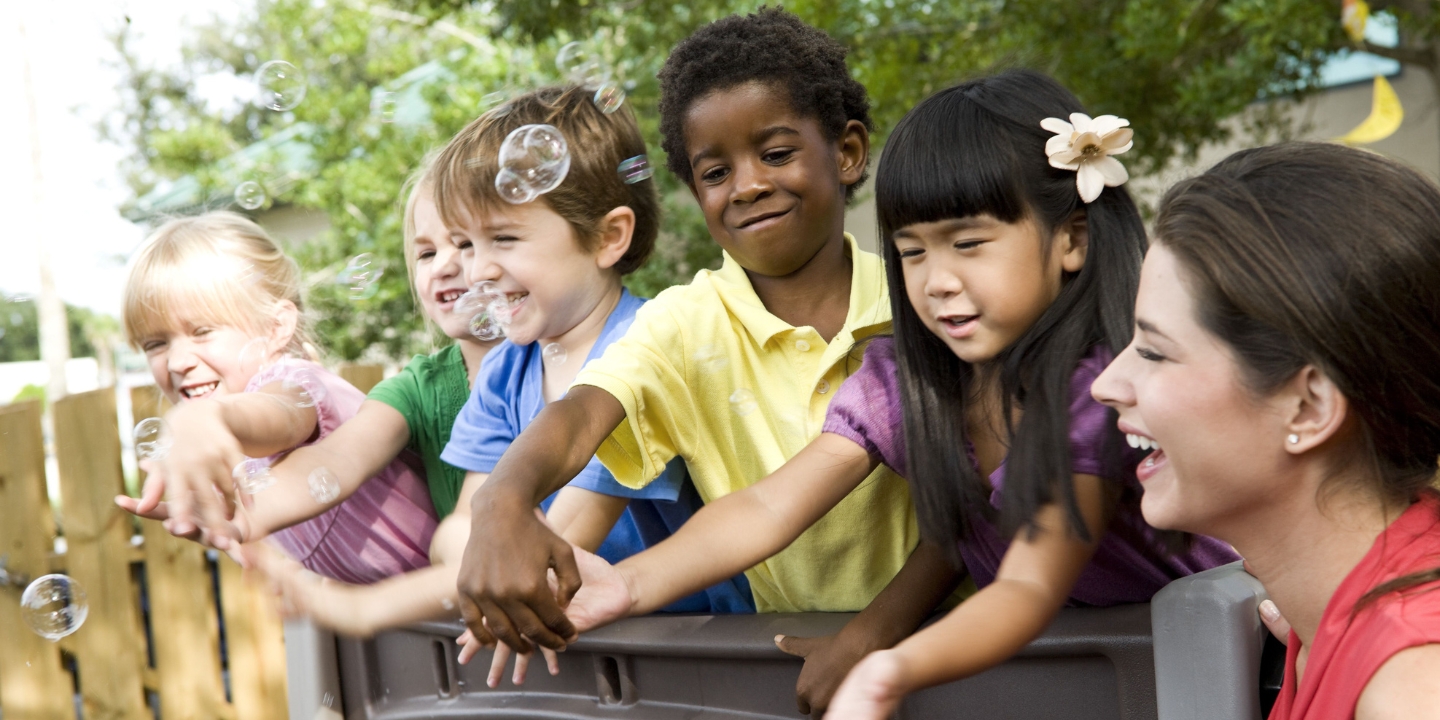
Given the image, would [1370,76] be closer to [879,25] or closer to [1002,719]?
[879,25]

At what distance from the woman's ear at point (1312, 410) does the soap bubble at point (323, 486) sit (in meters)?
1.66

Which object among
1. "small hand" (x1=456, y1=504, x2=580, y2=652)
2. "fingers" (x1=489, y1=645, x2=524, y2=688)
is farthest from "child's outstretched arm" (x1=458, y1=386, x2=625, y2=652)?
"fingers" (x1=489, y1=645, x2=524, y2=688)

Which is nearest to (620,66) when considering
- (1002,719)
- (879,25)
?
(879,25)

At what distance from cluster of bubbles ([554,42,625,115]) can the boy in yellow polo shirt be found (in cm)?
18

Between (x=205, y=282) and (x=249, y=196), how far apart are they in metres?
0.22

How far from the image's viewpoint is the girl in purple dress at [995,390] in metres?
1.49

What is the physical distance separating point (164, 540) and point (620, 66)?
3702 mm

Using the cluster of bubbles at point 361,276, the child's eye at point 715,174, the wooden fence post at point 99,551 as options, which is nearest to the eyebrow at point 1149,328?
the child's eye at point 715,174

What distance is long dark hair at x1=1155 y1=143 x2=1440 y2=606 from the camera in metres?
1.17

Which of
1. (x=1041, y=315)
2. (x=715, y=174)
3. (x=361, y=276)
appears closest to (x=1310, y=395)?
(x=1041, y=315)

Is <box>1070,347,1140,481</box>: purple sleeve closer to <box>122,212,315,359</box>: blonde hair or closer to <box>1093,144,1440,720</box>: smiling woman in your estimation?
<box>1093,144,1440,720</box>: smiling woman

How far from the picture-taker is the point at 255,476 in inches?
86.1

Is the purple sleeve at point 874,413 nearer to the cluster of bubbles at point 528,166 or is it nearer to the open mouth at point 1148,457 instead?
the open mouth at point 1148,457

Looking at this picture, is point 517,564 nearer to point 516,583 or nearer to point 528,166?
point 516,583
